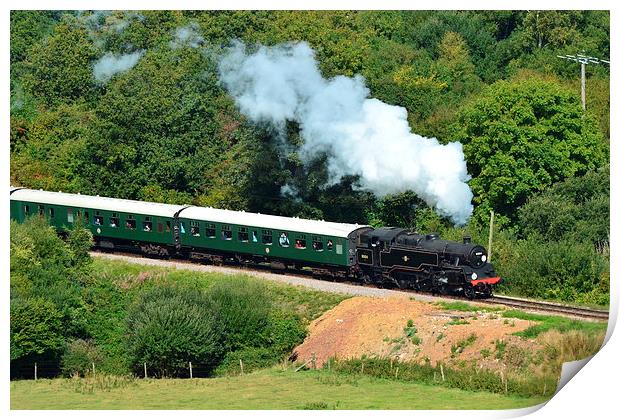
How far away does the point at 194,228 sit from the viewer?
2106 inches

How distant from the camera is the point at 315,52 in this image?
55.1m

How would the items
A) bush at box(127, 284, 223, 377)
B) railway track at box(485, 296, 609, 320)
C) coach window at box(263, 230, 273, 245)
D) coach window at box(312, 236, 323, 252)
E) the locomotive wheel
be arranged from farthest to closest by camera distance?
coach window at box(263, 230, 273, 245), coach window at box(312, 236, 323, 252), the locomotive wheel, bush at box(127, 284, 223, 377), railway track at box(485, 296, 609, 320)

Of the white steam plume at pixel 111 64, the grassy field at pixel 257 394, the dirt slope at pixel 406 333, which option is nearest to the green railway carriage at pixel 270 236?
the dirt slope at pixel 406 333

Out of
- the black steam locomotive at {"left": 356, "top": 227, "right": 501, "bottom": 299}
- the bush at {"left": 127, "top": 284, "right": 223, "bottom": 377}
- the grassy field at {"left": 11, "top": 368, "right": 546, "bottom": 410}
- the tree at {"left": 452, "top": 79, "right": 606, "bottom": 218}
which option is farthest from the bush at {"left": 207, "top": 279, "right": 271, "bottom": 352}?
the tree at {"left": 452, "top": 79, "right": 606, "bottom": 218}

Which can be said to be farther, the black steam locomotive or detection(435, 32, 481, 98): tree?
detection(435, 32, 481, 98): tree

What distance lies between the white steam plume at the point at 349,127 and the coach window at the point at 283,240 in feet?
11.1

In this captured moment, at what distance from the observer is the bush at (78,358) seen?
47.5m

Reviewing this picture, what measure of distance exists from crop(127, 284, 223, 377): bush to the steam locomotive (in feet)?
17.2

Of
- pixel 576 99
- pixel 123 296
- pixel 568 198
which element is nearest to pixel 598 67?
pixel 576 99

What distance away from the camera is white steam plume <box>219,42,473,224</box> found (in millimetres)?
50125

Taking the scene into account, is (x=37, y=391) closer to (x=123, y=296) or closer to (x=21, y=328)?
(x=21, y=328)

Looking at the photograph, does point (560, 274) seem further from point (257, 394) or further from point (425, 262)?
point (257, 394)

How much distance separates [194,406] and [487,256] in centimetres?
1324

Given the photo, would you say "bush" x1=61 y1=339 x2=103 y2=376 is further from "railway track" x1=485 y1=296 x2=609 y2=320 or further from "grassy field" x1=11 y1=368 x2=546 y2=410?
"railway track" x1=485 y1=296 x2=609 y2=320
